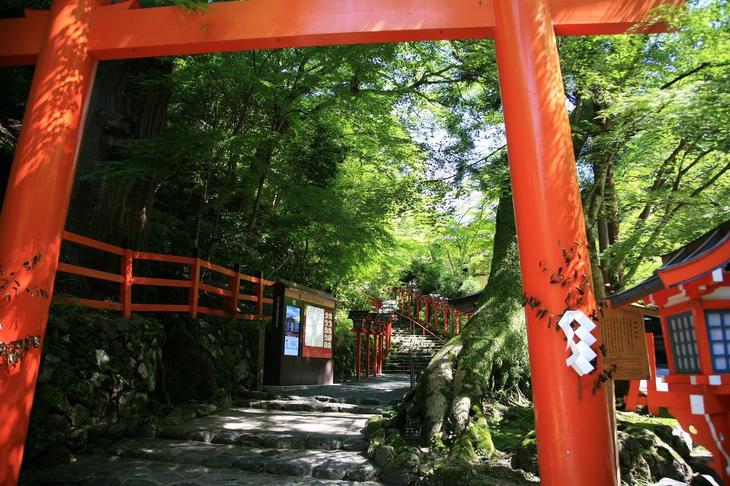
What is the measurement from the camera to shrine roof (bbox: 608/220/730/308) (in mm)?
2947

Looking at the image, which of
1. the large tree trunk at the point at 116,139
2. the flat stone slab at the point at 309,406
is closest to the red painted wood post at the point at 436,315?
the flat stone slab at the point at 309,406

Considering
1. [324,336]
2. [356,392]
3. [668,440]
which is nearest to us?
[668,440]

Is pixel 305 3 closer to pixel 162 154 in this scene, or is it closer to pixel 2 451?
pixel 162 154

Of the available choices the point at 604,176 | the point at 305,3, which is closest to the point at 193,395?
the point at 305,3

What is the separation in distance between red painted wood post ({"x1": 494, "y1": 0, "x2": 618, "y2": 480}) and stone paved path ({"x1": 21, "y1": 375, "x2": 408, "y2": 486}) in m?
2.20

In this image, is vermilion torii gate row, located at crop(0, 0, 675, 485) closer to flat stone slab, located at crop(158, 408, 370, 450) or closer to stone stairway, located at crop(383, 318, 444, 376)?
flat stone slab, located at crop(158, 408, 370, 450)

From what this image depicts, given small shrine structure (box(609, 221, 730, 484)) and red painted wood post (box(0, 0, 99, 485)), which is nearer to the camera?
small shrine structure (box(609, 221, 730, 484))

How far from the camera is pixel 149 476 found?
4.90m

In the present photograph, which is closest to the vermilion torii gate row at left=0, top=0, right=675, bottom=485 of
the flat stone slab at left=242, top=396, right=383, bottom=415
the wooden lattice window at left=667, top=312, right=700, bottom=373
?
the wooden lattice window at left=667, top=312, right=700, bottom=373

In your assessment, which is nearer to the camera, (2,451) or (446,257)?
(2,451)

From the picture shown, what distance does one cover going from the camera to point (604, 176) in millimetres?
7168

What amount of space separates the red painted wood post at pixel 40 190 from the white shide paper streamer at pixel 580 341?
4215 mm

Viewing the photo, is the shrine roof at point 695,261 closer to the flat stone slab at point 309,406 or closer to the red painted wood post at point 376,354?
the flat stone slab at point 309,406

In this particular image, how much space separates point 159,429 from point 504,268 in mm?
5517
